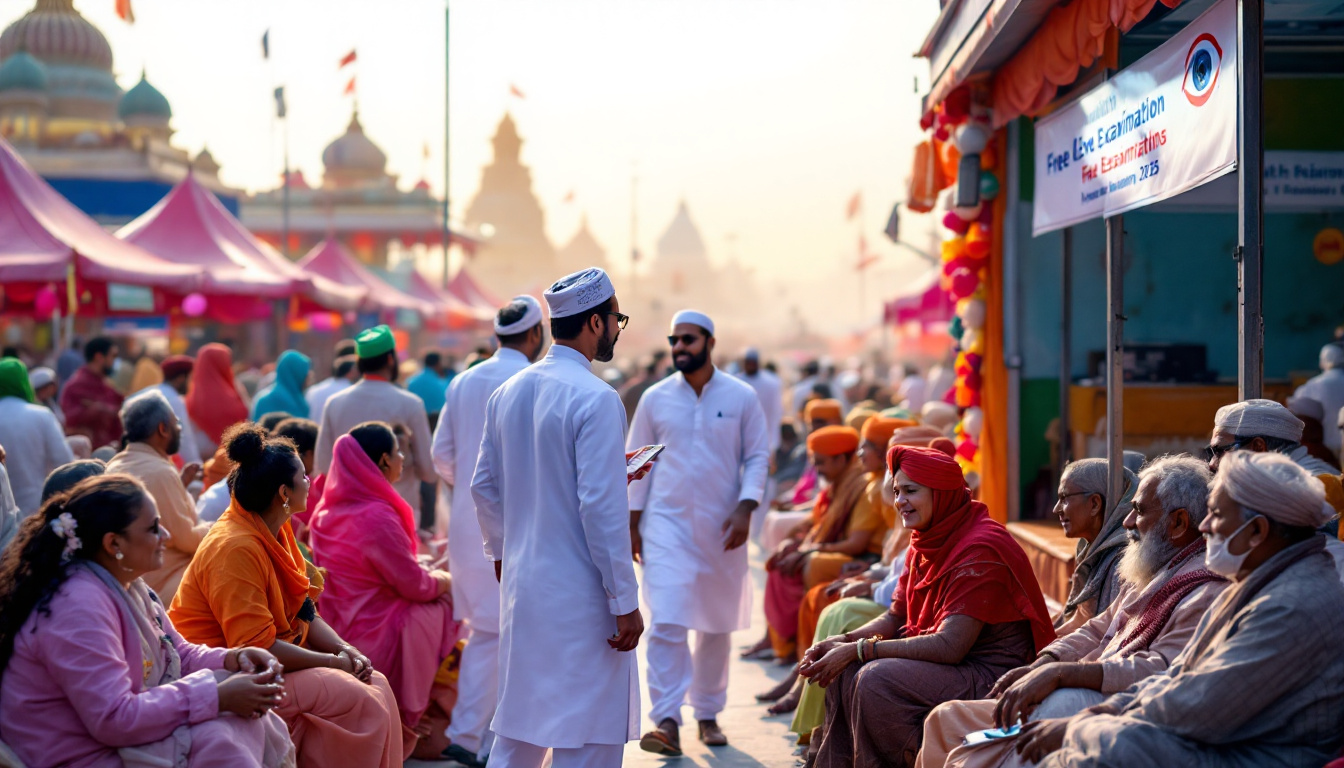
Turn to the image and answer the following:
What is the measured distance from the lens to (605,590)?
3916 mm

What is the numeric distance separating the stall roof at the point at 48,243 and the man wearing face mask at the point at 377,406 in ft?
17.8

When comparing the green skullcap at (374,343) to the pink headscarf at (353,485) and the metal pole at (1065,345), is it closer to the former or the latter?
the pink headscarf at (353,485)

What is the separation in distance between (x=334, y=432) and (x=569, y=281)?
328cm

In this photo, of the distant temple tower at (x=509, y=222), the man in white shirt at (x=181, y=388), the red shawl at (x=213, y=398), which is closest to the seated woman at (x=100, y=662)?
the man in white shirt at (x=181, y=388)

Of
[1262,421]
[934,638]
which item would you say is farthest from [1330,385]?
[934,638]

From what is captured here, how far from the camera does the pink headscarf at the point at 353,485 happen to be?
5.28m

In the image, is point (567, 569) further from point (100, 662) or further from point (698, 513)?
point (698, 513)

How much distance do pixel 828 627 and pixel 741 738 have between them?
2.48 ft

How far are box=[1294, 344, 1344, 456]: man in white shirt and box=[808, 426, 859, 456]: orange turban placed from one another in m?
2.47

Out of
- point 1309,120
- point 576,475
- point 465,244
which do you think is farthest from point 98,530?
point 465,244

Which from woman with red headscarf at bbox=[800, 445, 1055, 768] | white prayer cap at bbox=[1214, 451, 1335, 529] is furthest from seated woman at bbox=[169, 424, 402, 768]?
white prayer cap at bbox=[1214, 451, 1335, 529]

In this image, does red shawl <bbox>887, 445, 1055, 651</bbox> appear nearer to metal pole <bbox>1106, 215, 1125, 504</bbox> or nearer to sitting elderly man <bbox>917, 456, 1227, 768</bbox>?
sitting elderly man <bbox>917, 456, 1227, 768</bbox>

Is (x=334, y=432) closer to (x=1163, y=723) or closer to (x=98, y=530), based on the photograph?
(x=98, y=530)

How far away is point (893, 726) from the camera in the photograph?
4.21 meters
